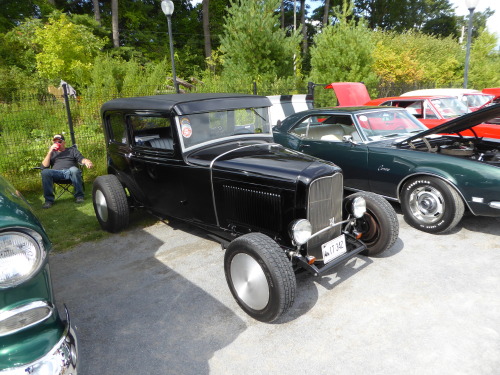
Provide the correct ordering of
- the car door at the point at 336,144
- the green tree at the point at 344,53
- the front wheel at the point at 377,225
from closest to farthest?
the front wheel at the point at 377,225 → the car door at the point at 336,144 → the green tree at the point at 344,53

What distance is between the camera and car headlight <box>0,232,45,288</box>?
1501 mm

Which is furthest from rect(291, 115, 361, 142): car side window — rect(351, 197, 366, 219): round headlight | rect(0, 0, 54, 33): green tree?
rect(0, 0, 54, 33): green tree

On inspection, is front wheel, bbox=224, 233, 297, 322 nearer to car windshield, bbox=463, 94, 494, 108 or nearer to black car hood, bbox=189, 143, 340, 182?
black car hood, bbox=189, 143, 340, 182

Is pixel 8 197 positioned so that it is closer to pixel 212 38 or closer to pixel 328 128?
pixel 328 128

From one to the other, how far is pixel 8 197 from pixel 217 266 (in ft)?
7.73

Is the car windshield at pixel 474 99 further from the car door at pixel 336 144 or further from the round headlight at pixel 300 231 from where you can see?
the round headlight at pixel 300 231

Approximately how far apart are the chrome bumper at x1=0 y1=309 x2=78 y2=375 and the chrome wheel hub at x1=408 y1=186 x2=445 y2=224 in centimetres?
429

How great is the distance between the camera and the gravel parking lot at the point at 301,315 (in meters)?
2.43

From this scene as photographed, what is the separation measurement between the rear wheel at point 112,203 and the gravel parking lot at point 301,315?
0.48 m

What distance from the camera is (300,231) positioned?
2.88m

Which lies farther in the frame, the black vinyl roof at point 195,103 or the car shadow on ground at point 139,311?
the black vinyl roof at point 195,103

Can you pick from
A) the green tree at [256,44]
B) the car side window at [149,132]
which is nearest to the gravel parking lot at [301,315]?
the car side window at [149,132]

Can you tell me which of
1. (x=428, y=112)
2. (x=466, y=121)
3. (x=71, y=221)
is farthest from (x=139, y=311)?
(x=428, y=112)

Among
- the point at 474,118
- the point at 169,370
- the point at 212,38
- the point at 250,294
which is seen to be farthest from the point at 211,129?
the point at 212,38
